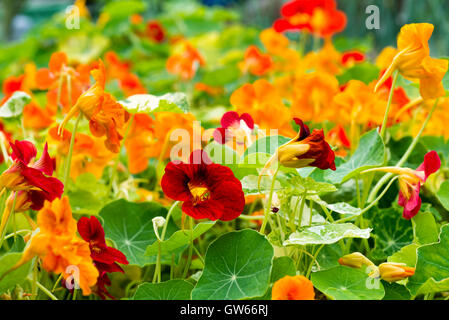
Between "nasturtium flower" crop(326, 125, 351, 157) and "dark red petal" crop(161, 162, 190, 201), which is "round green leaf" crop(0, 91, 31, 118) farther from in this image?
"nasturtium flower" crop(326, 125, 351, 157)

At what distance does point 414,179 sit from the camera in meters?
0.57

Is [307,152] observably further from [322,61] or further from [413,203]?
[322,61]

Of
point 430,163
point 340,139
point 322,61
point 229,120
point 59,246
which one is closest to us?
point 59,246

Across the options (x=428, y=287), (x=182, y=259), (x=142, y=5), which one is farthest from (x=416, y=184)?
(x=142, y=5)

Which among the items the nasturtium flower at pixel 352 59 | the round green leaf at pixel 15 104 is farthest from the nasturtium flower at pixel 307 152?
the nasturtium flower at pixel 352 59

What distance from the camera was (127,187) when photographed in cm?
84

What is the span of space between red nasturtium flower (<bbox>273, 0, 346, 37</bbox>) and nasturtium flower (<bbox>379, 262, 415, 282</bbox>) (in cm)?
116

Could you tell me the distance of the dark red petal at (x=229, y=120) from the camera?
667 mm

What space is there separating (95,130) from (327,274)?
33 cm

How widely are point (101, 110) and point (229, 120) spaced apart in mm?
171

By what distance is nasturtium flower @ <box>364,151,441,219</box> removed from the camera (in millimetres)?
564

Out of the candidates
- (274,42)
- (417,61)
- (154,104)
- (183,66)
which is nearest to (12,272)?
(154,104)
